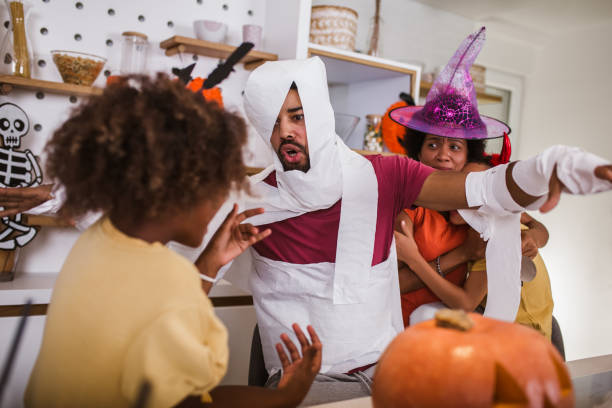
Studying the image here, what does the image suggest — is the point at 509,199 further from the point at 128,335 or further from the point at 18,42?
the point at 18,42

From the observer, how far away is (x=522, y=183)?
39.6 inches

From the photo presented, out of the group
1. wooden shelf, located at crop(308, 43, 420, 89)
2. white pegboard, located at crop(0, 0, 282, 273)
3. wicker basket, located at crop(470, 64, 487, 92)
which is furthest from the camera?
wicker basket, located at crop(470, 64, 487, 92)

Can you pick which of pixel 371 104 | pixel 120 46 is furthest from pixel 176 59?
pixel 371 104

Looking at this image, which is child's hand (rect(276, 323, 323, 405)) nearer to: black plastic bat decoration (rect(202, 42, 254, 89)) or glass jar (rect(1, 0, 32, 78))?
black plastic bat decoration (rect(202, 42, 254, 89))

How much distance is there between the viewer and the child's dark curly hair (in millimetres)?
641

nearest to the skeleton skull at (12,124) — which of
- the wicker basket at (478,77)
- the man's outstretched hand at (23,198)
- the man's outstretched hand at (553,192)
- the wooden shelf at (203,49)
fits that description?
the wooden shelf at (203,49)

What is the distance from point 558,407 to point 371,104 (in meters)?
2.32

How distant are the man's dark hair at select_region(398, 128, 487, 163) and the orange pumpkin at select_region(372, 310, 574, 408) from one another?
1.16m

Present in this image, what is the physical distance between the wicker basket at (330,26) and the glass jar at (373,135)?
1.23 ft

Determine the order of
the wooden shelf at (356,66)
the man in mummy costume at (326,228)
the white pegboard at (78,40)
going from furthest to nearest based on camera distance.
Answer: the wooden shelf at (356,66)
the white pegboard at (78,40)
the man in mummy costume at (326,228)

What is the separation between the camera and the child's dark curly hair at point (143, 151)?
0.64m

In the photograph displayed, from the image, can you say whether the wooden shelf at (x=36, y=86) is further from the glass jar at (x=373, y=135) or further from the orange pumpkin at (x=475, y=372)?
Answer: the orange pumpkin at (x=475, y=372)

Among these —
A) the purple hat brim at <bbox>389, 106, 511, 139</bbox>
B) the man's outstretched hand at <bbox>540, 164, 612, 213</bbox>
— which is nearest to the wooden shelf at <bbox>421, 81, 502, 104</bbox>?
the purple hat brim at <bbox>389, 106, 511, 139</bbox>

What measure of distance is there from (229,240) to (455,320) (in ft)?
1.55
